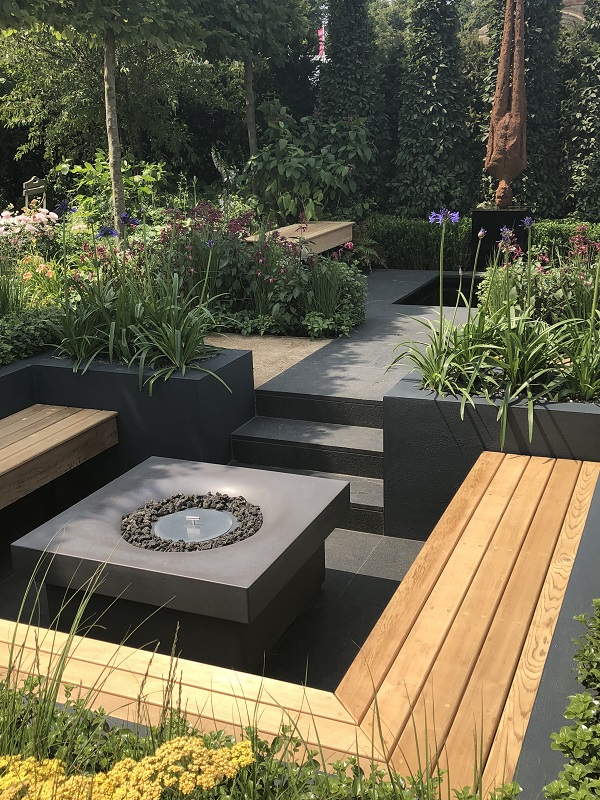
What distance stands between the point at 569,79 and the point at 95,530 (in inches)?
386

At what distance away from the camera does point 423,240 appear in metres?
10.2

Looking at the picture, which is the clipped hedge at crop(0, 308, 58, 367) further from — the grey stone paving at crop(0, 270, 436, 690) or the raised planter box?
the grey stone paving at crop(0, 270, 436, 690)

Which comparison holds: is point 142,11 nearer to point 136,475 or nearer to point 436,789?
point 136,475

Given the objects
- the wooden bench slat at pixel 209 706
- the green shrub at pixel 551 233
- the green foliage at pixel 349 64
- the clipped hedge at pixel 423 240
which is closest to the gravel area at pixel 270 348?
the wooden bench slat at pixel 209 706

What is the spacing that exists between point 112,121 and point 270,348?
3853 mm

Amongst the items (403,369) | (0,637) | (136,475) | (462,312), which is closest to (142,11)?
(462,312)

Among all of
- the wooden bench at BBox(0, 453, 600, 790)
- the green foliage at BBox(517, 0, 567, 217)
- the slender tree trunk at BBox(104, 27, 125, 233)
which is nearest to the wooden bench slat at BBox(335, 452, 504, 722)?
the wooden bench at BBox(0, 453, 600, 790)

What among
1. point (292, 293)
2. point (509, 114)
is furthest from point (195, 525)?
point (509, 114)

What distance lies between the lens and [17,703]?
76.2 inches

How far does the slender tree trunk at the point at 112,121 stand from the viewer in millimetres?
8305

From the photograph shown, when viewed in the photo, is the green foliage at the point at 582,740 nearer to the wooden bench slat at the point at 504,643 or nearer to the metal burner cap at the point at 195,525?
the wooden bench slat at the point at 504,643

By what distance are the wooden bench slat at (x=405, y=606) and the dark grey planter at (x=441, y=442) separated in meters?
0.26

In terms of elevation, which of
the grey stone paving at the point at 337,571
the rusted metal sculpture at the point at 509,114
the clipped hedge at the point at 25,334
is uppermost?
the rusted metal sculpture at the point at 509,114

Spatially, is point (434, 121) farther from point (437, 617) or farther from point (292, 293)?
point (437, 617)
